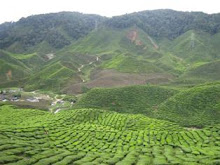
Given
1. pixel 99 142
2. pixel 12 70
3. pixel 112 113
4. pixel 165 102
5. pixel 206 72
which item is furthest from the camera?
pixel 12 70

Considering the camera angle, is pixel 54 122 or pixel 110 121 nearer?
pixel 54 122

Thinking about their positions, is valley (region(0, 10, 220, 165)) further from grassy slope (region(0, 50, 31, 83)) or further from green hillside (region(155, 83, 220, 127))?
grassy slope (region(0, 50, 31, 83))

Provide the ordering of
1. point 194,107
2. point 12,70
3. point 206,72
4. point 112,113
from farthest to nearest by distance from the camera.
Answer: point 12,70, point 206,72, point 194,107, point 112,113

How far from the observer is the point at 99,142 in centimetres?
4491

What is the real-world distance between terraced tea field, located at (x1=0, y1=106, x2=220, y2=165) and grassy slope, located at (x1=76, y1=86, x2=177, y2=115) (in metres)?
17.0

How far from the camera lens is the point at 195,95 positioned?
80.8 metres

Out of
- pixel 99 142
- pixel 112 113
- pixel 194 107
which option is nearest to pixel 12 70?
pixel 112 113

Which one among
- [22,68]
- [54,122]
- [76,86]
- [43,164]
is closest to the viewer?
[43,164]

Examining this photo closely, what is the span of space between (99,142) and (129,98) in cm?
4578

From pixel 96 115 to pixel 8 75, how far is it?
10848 centimetres

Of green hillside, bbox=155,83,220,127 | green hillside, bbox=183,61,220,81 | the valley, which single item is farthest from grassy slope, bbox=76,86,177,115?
green hillside, bbox=183,61,220,81

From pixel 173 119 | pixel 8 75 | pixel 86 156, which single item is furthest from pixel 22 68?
pixel 86 156

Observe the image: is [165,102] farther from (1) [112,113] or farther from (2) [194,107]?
(1) [112,113]

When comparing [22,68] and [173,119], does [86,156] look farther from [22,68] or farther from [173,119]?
[22,68]
